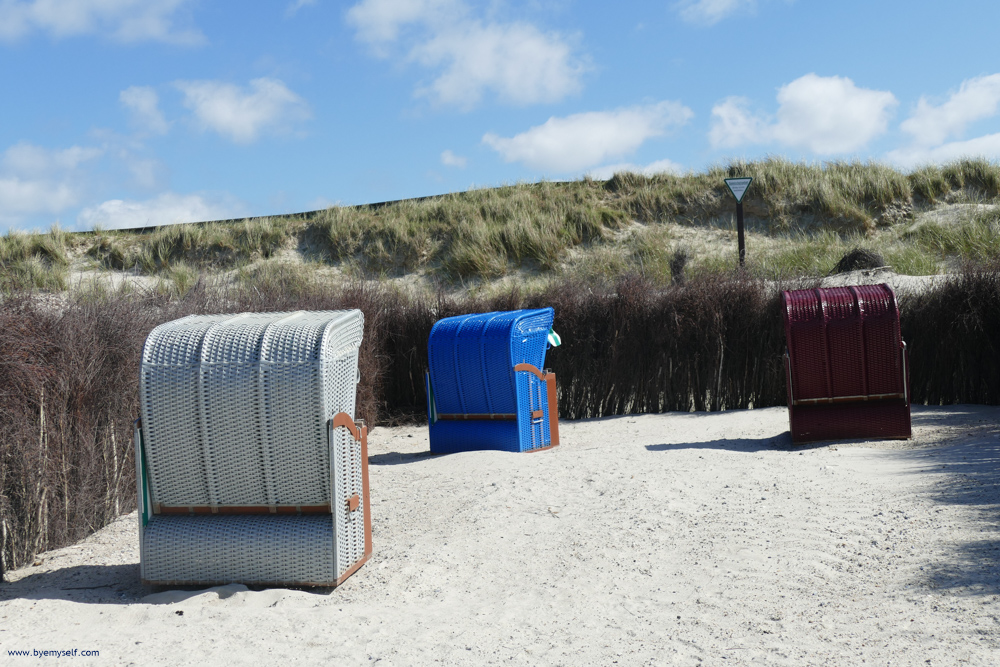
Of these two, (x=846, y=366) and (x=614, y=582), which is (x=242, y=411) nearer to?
(x=614, y=582)

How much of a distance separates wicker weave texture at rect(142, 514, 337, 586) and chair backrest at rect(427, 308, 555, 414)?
14.0 ft

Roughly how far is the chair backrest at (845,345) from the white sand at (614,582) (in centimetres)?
147

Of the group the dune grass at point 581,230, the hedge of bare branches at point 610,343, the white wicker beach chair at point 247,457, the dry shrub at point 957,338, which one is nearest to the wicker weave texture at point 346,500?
the white wicker beach chair at point 247,457

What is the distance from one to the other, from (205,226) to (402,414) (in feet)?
56.3

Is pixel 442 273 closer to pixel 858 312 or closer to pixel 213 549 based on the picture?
pixel 858 312

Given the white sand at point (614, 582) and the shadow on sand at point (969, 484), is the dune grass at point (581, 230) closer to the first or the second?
the shadow on sand at point (969, 484)

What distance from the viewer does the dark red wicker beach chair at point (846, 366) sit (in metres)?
8.50

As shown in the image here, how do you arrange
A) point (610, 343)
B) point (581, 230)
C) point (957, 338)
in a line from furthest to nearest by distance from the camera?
1. point (581, 230)
2. point (610, 343)
3. point (957, 338)

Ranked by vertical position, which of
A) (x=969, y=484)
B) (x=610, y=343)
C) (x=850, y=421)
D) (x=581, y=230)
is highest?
(x=581, y=230)

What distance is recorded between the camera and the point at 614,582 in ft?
15.6

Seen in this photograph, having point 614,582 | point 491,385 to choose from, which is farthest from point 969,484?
point 491,385

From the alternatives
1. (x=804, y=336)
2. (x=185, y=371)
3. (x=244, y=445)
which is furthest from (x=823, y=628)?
(x=804, y=336)

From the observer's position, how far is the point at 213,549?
4.90 meters

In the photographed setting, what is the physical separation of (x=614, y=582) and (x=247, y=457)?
229 centimetres
